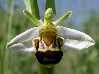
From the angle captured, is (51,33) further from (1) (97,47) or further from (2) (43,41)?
(1) (97,47)

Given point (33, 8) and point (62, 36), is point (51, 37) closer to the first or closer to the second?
point (62, 36)

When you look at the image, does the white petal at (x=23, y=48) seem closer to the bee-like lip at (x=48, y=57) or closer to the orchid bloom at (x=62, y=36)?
the orchid bloom at (x=62, y=36)

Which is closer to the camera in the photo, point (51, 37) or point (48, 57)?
point (48, 57)

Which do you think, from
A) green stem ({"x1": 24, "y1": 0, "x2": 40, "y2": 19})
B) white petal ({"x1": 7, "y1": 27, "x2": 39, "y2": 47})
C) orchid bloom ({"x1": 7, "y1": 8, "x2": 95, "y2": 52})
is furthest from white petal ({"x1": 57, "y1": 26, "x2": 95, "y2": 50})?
green stem ({"x1": 24, "y1": 0, "x2": 40, "y2": 19})

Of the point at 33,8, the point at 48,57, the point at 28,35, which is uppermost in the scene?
the point at 33,8

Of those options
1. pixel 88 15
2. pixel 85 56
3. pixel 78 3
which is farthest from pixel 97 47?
pixel 88 15

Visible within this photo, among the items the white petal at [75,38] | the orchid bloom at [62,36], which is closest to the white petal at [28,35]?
the orchid bloom at [62,36]

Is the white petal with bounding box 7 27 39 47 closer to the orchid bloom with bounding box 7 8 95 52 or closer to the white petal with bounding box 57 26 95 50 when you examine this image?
the orchid bloom with bounding box 7 8 95 52

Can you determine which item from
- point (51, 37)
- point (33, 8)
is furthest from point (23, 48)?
point (33, 8)
